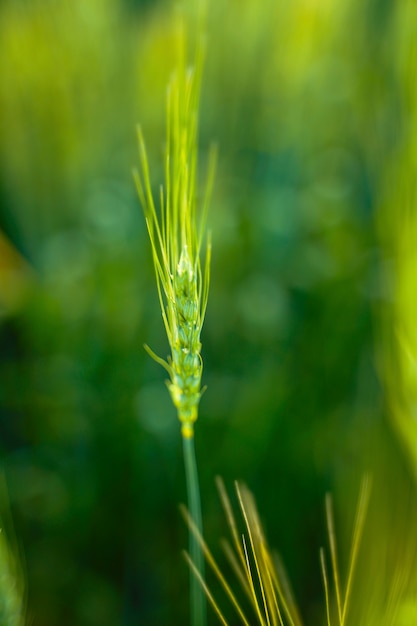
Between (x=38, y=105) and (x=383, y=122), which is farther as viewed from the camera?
(x=38, y=105)

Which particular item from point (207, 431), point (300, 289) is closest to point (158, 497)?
point (207, 431)

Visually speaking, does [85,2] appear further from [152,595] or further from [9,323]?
[152,595]

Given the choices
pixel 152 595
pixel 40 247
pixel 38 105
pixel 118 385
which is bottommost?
pixel 152 595

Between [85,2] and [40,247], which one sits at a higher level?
[85,2]

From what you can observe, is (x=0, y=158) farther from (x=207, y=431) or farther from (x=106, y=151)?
(x=207, y=431)

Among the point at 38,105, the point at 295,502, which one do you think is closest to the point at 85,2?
the point at 38,105

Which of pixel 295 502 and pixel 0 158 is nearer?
pixel 295 502
